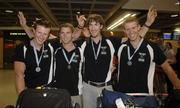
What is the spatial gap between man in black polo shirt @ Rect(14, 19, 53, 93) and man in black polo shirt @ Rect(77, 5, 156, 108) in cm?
48

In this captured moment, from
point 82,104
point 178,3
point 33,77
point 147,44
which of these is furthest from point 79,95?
point 178,3

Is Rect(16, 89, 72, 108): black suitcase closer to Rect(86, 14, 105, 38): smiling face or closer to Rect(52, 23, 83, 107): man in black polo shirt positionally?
Rect(52, 23, 83, 107): man in black polo shirt

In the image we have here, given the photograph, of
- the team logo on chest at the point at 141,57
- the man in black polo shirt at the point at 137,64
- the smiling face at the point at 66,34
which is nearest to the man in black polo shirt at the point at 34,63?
the smiling face at the point at 66,34

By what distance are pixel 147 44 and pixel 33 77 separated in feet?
4.35

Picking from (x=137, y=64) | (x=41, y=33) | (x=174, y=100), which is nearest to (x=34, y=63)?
(x=41, y=33)

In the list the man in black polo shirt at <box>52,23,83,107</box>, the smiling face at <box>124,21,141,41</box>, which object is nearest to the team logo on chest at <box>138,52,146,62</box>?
the smiling face at <box>124,21,141,41</box>

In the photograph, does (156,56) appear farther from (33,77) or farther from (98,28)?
(33,77)

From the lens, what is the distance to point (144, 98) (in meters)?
3.10

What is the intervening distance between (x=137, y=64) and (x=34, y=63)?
3.71ft

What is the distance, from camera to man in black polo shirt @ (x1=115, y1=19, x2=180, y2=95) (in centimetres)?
361

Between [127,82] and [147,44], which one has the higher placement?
[147,44]

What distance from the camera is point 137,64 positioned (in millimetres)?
3619

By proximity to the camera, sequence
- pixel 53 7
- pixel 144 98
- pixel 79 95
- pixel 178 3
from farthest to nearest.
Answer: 1. pixel 53 7
2. pixel 178 3
3. pixel 79 95
4. pixel 144 98

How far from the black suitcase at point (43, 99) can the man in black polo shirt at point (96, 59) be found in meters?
0.76
